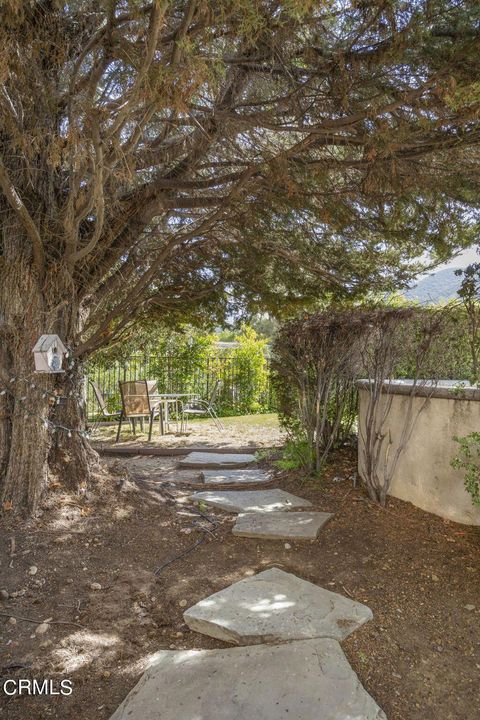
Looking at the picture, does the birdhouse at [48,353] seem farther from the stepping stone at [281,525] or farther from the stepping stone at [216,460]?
the stepping stone at [216,460]

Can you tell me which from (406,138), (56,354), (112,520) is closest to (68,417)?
(56,354)

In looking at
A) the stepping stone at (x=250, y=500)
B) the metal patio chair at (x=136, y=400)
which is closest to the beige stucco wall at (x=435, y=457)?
the stepping stone at (x=250, y=500)


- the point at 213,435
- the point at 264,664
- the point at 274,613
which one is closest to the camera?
the point at 264,664

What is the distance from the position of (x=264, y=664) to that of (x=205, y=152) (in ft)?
12.0

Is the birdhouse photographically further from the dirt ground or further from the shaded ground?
the shaded ground

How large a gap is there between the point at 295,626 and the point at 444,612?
2.99 feet

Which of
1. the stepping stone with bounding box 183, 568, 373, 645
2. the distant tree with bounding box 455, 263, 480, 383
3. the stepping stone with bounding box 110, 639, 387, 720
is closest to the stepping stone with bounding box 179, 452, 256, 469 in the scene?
the distant tree with bounding box 455, 263, 480, 383

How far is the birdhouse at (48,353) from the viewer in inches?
148

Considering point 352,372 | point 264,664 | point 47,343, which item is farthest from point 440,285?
point 264,664

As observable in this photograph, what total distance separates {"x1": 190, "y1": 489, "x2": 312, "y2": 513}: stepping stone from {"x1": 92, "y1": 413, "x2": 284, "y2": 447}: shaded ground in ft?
8.66

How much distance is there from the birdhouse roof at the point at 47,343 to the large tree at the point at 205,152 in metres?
0.25

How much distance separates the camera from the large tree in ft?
8.83

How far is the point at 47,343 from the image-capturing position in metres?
3.83

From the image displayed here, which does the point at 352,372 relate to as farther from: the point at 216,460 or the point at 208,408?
the point at 208,408
